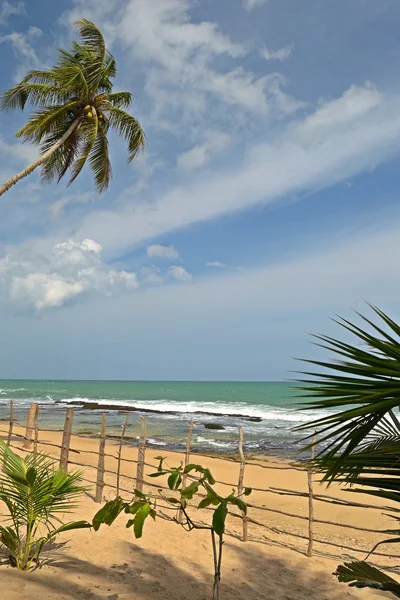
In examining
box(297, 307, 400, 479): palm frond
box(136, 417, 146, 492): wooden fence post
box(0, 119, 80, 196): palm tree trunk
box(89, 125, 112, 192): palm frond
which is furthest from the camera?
box(89, 125, 112, 192): palm frond

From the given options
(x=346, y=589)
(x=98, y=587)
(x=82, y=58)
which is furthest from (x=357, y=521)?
(x=82, y=58)

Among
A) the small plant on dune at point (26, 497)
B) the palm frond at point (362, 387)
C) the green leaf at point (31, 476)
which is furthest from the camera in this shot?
the small plant on dune at point (26, 497)

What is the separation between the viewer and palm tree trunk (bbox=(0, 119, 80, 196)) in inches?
327

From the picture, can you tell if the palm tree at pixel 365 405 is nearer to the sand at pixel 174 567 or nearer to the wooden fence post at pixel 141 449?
the sand at pixel 174 567

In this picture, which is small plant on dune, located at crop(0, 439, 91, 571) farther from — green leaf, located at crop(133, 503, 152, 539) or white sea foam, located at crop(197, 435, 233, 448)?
white sea foam, located at crop(197, 435, 233, 448)

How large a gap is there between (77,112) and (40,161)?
153cm

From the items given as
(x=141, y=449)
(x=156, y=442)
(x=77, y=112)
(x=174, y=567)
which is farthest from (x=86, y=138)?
(x=156, y=442)

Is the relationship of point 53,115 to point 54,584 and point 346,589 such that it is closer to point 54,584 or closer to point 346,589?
point 54,584

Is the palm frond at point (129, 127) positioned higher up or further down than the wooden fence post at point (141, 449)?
higher up

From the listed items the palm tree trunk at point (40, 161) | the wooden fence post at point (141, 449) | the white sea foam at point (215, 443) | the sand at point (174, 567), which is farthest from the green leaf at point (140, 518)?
the white sea foam at point (215, 443)

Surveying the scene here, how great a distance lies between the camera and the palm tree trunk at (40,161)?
8302 mm

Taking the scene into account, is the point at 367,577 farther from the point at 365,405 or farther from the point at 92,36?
the point at 92,36

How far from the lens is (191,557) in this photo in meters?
4.82

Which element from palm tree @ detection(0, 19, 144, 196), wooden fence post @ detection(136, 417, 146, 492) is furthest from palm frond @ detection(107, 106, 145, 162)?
wooden fence post @ detection(136, 417, 146, 492)
